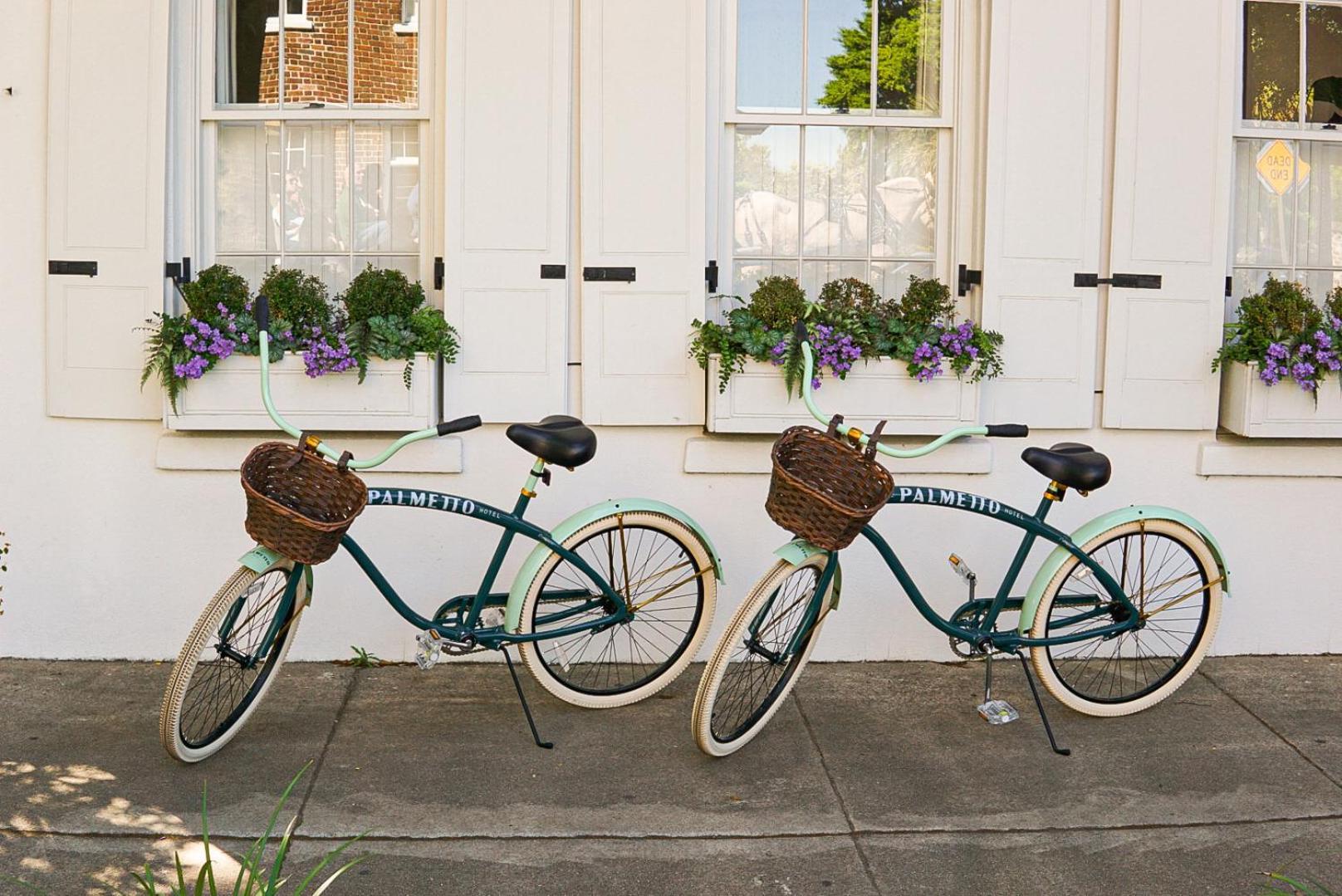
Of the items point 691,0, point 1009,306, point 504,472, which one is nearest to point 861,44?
point 691,0

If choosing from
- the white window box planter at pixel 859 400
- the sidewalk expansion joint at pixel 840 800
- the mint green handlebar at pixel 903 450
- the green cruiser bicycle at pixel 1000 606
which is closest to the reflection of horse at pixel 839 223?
the white window box planter at pixel 859 400

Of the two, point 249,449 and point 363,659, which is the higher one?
point 249,449

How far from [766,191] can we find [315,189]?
1.86 meters

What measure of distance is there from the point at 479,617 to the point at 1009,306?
250 cm

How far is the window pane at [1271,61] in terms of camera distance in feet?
20.4

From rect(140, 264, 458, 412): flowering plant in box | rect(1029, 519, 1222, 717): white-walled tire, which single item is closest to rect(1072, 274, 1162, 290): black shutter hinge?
rect(1029, 519, 1222, 717): white-walled tire

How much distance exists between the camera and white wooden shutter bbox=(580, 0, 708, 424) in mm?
5801

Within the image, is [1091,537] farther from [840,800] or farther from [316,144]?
[316,144]

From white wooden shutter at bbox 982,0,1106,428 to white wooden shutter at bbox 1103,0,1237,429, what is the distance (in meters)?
0.11

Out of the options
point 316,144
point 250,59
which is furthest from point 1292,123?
point 250,59

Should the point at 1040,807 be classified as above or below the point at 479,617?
below

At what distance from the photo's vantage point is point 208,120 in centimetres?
600

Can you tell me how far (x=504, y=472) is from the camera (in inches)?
236

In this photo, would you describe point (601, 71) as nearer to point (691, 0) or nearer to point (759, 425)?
point (691, 0)
